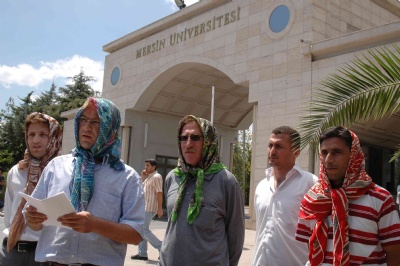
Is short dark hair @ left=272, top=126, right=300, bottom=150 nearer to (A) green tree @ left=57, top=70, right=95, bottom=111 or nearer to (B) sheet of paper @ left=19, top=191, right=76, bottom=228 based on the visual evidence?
(B) sheet of paper @ left=19, top=191, right=76, bottom=228

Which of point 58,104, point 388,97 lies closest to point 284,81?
point 388,97

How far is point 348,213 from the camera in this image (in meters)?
2.84

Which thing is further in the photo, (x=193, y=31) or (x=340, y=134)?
(x=193, y=31)

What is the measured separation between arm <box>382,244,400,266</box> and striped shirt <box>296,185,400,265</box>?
0.02 metres

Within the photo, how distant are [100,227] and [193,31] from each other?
15405mm

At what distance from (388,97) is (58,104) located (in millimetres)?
42415

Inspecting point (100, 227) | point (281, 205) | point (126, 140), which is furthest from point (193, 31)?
point (100, 227)

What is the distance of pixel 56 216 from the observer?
2.29 meters

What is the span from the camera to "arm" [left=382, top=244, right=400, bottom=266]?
8.96 ft

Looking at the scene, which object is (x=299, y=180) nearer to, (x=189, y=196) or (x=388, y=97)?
(x=189, y=196)

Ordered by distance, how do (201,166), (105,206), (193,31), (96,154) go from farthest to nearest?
(193,31) → (201,166) → (96,154) → (105,206)

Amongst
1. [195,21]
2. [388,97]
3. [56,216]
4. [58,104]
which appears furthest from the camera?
[58,104]

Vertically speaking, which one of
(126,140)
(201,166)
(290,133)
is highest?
(126,140)

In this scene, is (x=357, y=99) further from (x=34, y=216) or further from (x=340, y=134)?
(x=34, y=216)
